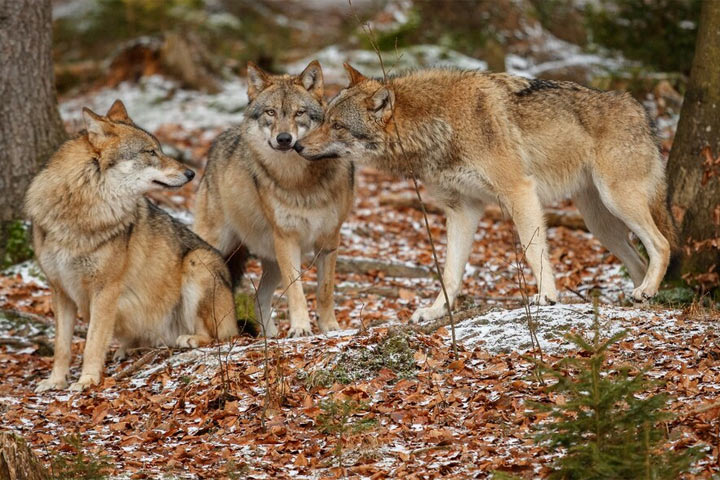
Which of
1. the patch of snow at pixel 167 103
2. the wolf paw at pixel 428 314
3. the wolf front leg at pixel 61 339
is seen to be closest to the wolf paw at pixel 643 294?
the wolf paw at pixel 428 314

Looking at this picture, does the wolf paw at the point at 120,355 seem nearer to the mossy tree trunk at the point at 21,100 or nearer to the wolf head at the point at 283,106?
the wolf head at the point at 283,106

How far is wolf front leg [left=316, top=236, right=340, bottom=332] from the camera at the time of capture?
8664 millimetres

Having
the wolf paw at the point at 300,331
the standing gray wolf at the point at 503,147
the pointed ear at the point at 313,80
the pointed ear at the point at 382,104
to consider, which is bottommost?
the wolf paw at the point at 300,331

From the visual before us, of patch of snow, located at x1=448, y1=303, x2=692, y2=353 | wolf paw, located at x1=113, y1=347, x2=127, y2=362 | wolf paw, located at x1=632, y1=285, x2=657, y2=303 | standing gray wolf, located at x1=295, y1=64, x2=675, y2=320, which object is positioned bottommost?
wolf paw, located at x1=113, y1=347, x2=127, y2=362

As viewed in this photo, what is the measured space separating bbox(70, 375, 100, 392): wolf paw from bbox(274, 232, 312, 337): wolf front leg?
73.3 inches

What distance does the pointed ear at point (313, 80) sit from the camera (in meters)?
8.31

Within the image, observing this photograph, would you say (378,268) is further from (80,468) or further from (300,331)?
(80,468)

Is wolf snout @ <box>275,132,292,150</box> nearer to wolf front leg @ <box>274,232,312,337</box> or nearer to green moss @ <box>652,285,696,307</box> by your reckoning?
wolf front leg @ <box>274,232,312,337</box>

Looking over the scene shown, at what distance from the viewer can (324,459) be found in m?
5.31

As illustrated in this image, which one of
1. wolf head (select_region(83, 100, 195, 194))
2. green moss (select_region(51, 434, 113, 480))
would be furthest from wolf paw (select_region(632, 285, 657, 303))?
green moss (select_region(51, 434, 113, 480))

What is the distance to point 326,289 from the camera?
8.66 metres

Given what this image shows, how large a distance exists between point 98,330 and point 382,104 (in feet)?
10.9

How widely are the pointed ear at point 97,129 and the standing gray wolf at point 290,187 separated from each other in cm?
151

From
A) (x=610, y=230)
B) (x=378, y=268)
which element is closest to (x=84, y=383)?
(x=378, y=268)
